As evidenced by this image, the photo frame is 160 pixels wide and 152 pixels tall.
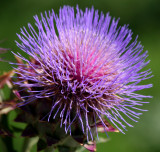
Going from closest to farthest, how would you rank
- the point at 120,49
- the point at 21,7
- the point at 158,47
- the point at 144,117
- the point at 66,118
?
1. the point at 66,118
2. the point at 120,49
3. the point at 144,117
4. the point at 21,7
5. the point at 158,47

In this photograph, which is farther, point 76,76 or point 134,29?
point 134,29

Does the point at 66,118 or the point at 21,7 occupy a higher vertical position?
the point at 21,7

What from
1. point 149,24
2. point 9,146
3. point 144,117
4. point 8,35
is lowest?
point 9,146

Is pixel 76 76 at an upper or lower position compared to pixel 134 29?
lower

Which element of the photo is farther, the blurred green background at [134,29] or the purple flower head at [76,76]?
the blurred green background at [134,29]

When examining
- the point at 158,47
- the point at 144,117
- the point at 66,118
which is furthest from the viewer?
the point at 158,47

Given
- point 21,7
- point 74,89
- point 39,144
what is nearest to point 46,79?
point 74,89

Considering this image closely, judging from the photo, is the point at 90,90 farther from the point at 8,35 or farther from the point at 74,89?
the point at 8,35

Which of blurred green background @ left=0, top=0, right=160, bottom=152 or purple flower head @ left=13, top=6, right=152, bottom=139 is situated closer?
purple flower head @ left=13, top=6, right=152, bottom=139
